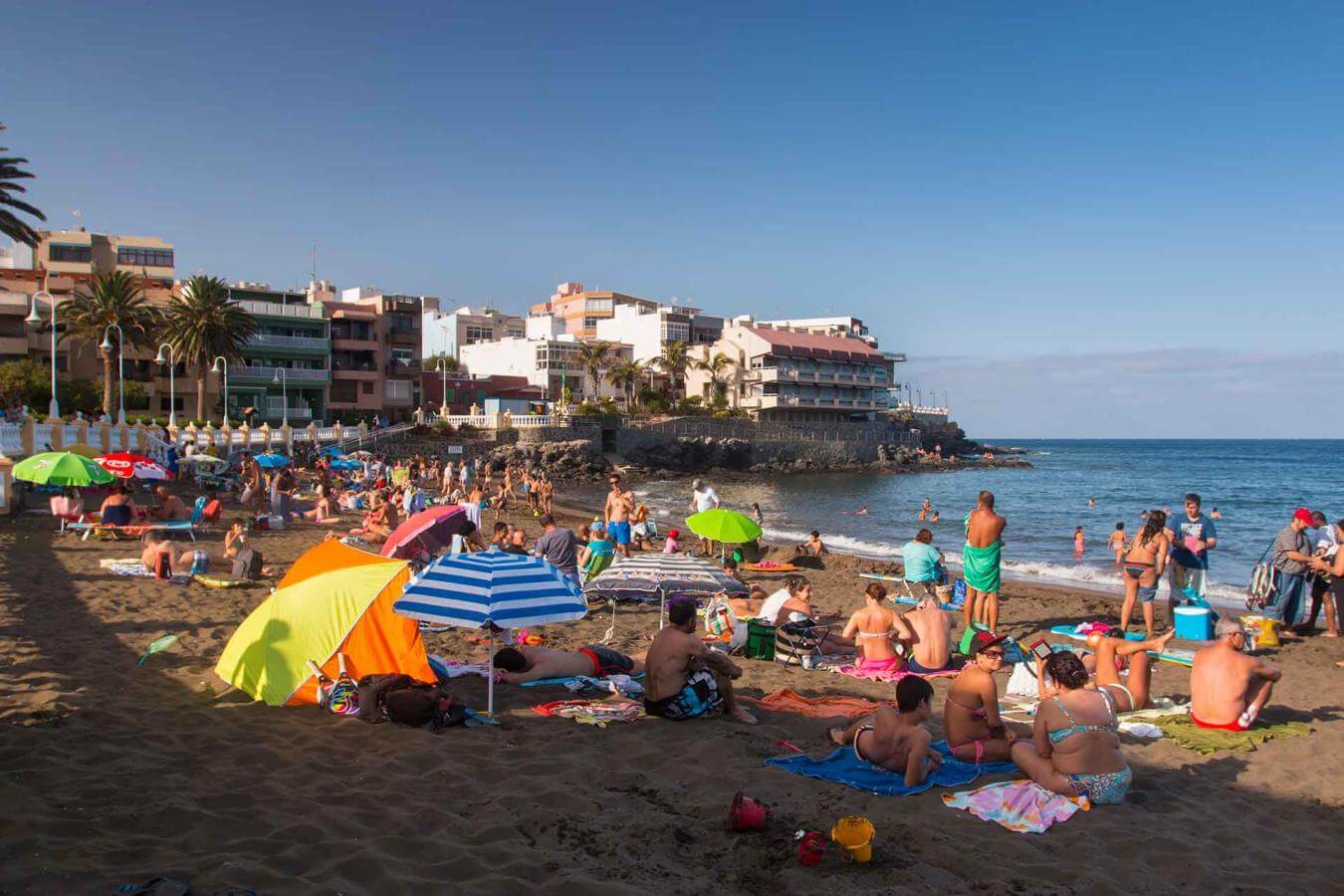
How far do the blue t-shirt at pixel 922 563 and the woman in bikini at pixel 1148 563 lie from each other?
2.32 m

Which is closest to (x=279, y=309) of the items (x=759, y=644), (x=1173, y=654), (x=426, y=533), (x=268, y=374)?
(x=268, y=374)

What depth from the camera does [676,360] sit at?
228ft

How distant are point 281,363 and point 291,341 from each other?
60.3 inches

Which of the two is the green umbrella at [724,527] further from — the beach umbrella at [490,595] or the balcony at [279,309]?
the balcony at [279,309]

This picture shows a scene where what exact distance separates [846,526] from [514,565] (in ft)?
76.5

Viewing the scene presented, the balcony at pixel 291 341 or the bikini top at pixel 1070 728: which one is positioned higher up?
the balcony at pixel 291 341

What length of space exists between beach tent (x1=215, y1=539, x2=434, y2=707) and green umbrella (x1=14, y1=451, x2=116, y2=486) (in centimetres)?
998

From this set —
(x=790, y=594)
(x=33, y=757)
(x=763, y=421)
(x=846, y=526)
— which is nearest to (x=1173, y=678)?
(x=790, y=594)

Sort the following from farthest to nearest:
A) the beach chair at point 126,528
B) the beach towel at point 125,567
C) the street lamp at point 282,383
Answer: the street lamp at point 282,383 < the beach chair at point 126,528 < the beach towel at point 125,567

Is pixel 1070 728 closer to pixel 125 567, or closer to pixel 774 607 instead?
pixel 774 607

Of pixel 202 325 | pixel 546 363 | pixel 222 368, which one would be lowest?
pixel 222 368

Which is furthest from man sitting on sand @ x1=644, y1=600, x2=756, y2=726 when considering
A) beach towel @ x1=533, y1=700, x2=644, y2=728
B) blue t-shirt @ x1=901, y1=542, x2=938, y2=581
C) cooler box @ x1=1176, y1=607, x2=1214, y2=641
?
cooler box @ x1=1176, y1=607, x2=1214, y2=641

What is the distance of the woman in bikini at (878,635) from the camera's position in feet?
28.4

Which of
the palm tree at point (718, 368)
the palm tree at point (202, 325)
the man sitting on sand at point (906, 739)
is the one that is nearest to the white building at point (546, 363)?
the palm tree at point (718, 368)
